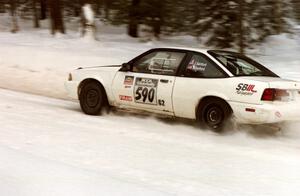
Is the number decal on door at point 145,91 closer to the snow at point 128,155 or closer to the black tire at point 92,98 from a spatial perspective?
the snow at point 128,155

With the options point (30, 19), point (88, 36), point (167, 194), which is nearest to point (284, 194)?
point (167, 194)

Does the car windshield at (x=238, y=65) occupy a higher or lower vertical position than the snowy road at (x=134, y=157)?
higher

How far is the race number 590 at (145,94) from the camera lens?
28.7 ft

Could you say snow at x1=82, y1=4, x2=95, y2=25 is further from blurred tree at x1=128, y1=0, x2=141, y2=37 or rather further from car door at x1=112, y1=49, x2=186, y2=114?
car door at x1=112, y1=49, x2=186, y2=114

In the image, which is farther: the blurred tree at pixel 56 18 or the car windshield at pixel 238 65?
the blurred tree at pixel 56 18

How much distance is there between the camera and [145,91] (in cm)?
884

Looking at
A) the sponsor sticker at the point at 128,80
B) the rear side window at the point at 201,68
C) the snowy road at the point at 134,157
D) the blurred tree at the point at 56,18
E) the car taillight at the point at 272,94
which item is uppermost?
the blurred tree at the point at 56,18

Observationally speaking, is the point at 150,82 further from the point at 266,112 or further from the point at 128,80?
the point at 266,112

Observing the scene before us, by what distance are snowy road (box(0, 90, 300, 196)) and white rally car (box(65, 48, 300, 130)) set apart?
1.06 ft

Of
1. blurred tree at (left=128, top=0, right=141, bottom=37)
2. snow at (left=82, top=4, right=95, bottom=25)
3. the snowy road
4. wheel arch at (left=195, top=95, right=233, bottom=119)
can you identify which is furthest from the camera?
blurred tree at (left=128, top=0, right=141, bottom=37)

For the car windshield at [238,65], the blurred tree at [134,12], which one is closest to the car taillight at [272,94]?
the car windshield at [238,65]

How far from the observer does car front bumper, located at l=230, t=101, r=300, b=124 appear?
302 inches

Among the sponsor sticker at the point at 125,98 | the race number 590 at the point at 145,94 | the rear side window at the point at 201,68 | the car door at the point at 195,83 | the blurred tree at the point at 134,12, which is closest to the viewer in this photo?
the car door at the point at 195,83

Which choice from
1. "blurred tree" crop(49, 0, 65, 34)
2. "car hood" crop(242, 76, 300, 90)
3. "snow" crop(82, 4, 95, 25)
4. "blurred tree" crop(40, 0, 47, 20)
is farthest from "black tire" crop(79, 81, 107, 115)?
"blurred tree" crop(40, 0, 47, 20)
